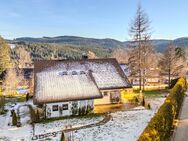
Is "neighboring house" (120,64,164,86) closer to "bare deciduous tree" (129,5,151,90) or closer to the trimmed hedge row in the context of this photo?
"bare deciduous tree" (129,5,151,90)

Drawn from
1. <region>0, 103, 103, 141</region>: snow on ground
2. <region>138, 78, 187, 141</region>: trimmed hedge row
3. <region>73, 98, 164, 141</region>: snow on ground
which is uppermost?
<region>138, 78, 187, 141</region>: trimmed hedge row

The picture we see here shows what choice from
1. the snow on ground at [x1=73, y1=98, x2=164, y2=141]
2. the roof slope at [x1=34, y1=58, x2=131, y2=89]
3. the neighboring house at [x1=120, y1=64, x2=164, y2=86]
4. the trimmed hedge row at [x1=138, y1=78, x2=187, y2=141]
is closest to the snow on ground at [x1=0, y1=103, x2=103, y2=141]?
the snow on ground at [x1=73, y1=98, x2=164, y2=141]

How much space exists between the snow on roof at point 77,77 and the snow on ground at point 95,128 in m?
A: 3.91

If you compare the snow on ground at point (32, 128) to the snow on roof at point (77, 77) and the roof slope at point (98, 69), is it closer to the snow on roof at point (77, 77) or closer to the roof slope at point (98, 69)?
the snow on roof at point (77, 77)

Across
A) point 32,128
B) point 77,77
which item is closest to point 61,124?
point 32,128

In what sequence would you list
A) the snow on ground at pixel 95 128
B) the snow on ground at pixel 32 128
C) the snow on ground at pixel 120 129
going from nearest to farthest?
the snow on ground at pixel 120 129
the snow on ground at pixel 95 128
the snow on ground at pixel 32 128

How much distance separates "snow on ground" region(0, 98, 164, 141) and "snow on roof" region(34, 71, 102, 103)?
9.77ft

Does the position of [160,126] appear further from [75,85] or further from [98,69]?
[98,69]

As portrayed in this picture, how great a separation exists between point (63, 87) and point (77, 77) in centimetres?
303

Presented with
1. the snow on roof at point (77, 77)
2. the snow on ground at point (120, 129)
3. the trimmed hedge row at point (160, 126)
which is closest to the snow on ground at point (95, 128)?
the snow on ground at point (120, 129)

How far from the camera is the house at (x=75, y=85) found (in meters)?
29.9

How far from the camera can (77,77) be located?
3372cm

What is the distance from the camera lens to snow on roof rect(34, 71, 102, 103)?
29.8m

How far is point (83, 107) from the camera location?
30.8 meters
